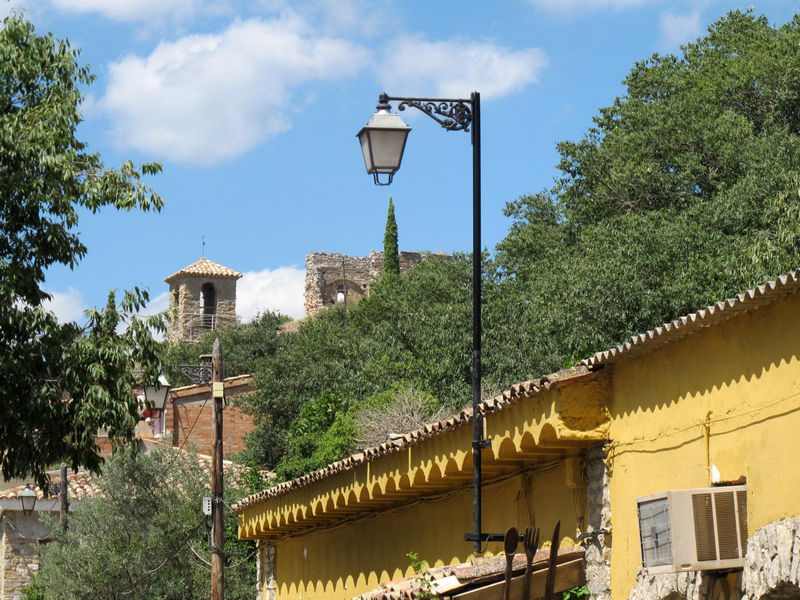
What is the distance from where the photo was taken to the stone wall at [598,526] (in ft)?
29.5

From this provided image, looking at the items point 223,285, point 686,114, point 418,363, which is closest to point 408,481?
point 418,363

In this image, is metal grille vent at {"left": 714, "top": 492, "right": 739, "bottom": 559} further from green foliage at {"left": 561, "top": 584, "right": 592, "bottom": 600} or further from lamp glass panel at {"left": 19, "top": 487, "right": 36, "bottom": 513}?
lamp glass panel at {"left": 19, "top": 487, "right": 36, "bottom": 513}

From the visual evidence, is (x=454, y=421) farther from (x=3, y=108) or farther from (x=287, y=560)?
(x=287, y=560)

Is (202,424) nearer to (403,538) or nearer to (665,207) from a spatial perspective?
(665,207)

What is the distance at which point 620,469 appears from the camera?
348 inches

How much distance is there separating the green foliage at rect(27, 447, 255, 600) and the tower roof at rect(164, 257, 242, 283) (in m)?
48.5

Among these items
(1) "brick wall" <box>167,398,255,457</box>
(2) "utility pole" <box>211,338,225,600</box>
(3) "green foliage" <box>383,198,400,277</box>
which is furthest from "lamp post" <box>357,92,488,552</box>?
(3) "green foliage" <box>383,198,400,277</box>

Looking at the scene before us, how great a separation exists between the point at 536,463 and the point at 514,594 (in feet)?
4.21

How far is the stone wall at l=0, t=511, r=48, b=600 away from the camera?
29.5m

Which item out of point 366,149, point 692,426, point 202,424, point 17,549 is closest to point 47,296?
point 366,149

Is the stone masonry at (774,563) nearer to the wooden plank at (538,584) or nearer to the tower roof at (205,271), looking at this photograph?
the wooden plank at (538,584)

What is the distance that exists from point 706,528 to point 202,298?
68.8 m

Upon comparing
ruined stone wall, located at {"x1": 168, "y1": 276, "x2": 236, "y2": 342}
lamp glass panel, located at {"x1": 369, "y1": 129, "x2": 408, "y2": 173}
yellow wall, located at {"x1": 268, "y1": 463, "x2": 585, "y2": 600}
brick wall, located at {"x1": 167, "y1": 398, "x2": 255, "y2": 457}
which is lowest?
yellow wall, located at {"x1": 268, "y1": 463, "x2": 585, "y2": 600}

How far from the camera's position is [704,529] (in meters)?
7.11
